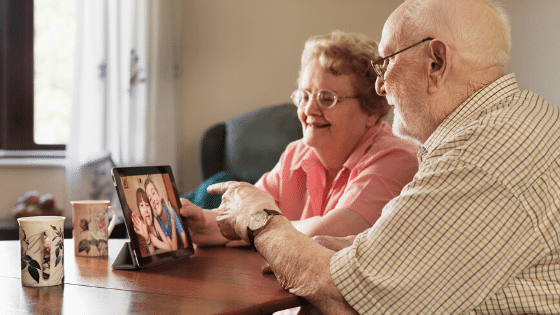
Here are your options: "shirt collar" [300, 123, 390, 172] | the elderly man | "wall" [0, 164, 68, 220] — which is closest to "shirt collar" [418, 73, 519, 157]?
the elderly man

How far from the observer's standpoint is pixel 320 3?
3.35 meters

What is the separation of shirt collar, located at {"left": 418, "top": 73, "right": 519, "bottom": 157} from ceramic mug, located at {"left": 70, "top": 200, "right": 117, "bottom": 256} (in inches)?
29.3

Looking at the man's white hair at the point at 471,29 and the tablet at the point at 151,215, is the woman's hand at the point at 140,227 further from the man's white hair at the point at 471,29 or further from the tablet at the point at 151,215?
the man's white hair at the point at 471,29

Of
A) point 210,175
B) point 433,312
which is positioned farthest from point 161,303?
point 210,175

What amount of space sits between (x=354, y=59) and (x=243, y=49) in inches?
71.7

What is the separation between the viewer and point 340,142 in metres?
1.64

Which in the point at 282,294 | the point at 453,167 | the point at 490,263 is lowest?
the point at 282,294

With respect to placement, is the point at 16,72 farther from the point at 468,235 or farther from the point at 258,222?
the point at 468,235

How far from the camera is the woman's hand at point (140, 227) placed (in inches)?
44.3

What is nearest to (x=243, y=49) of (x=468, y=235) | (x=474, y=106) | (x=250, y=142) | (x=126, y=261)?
(x=250, y=142)

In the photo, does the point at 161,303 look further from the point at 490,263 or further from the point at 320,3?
the point at 320,3

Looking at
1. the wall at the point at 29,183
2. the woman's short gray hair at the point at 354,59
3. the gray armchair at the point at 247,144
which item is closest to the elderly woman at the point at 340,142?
the woman's short gray hair at the point at 354,59

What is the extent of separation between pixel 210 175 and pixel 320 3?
1.33 metres

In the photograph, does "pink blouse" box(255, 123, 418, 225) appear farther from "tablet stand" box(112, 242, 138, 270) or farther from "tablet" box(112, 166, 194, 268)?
"tablet stand" box(112, 242, 138, 270)
